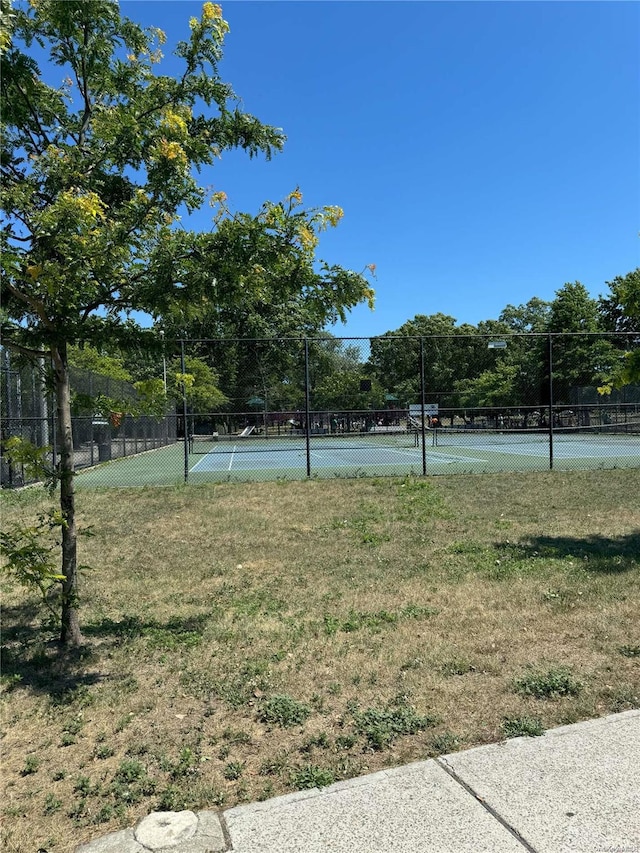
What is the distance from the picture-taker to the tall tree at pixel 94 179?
3568 millimetres

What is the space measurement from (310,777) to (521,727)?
3.81ft

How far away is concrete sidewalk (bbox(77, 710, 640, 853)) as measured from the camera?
2303mm

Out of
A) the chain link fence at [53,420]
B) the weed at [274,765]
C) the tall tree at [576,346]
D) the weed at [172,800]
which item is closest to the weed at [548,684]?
the weed at [274,765]

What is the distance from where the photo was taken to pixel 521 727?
3145 millimetres

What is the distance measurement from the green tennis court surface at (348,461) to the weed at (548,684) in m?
10.0

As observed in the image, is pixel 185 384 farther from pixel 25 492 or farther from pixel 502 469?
pixel 502 469

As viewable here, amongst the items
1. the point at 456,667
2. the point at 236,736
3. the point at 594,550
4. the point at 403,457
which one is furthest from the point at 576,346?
the point at 236,736

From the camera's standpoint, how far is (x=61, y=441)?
423 cm

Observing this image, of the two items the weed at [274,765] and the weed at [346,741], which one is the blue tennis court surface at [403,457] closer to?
the weed at [346,741]

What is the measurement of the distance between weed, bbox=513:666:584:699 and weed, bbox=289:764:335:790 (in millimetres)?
1374

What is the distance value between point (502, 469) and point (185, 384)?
1242 centimetres

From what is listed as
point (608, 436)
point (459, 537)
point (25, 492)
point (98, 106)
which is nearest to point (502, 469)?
point (459, 537)

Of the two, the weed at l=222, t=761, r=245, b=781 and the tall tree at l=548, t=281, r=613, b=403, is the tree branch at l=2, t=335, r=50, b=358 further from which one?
the tall tree at l=548, t=281, r=613, b=403

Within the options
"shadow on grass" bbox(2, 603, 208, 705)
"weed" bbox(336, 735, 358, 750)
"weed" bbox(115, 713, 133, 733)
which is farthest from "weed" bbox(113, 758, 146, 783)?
"weed" bbox(336, 735, 358, 750)
